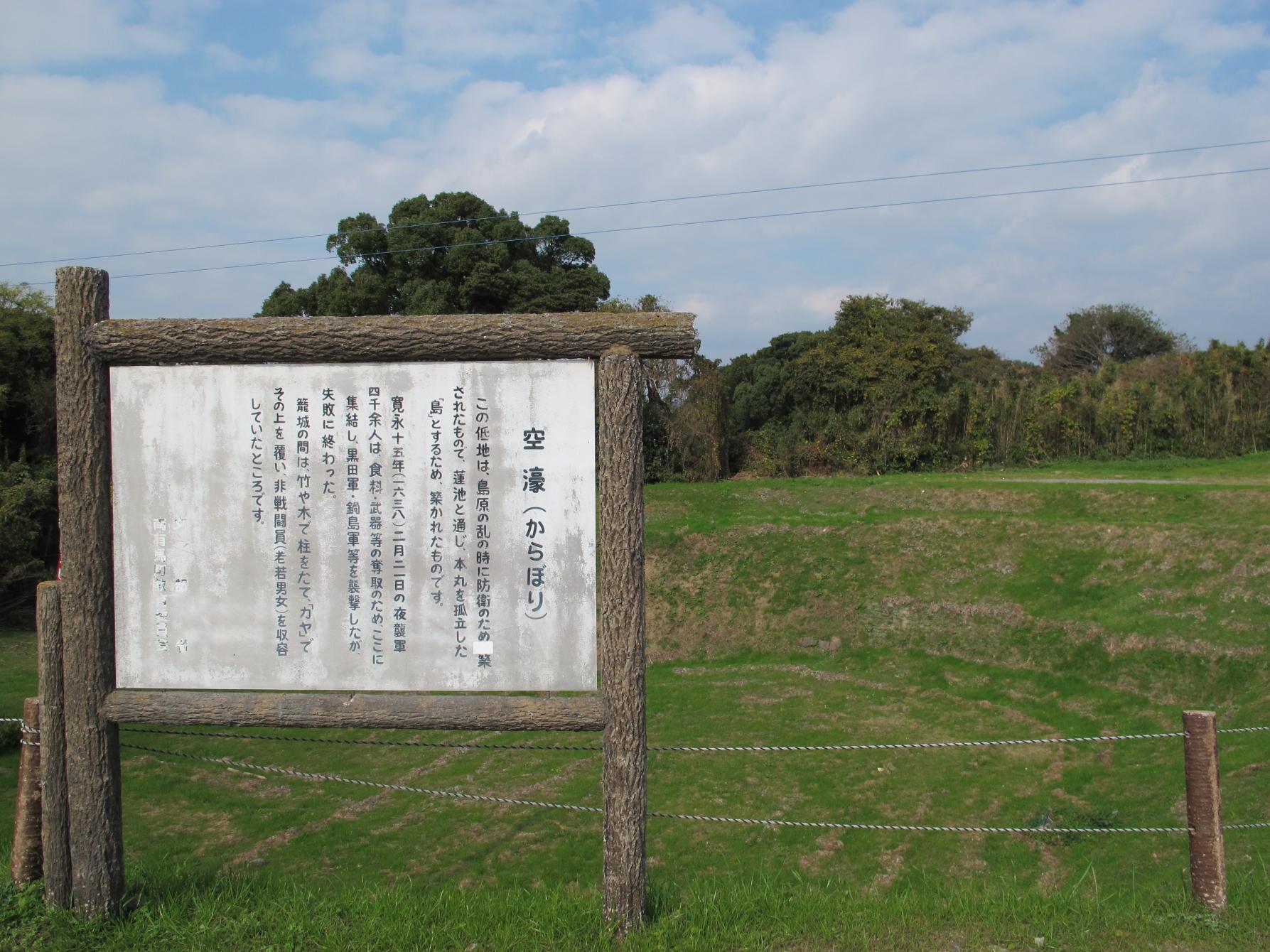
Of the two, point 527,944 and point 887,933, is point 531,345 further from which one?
point 887,933

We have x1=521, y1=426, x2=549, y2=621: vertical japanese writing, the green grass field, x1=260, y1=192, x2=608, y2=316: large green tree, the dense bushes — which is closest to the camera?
the green grass field

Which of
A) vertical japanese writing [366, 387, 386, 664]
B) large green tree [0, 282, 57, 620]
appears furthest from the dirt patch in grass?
large green tree [0, 282, 57, 620]

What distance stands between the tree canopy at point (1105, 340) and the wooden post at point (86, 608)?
128ft

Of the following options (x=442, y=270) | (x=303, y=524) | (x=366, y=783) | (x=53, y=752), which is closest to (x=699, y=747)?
(x=366, y=783)

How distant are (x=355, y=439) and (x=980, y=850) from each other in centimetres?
576

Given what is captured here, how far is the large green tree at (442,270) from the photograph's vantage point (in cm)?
2647

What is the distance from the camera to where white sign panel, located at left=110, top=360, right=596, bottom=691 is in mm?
3758

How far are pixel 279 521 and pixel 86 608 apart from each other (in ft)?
2.93

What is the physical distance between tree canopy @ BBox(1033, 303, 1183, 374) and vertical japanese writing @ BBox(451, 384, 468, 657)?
38.2m

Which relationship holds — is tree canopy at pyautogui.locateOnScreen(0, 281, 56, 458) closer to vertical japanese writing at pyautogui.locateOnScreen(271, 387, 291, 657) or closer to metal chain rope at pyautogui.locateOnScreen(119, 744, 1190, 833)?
metal chain rope at pyautogui.locateOnScreen(119, 744, 1190, 833)

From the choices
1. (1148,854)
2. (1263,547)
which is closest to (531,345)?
(1148,854)

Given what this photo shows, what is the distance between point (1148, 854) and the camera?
628 cm

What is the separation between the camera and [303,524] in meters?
3.87

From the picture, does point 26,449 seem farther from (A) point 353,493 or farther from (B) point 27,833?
(A) point 353,493
